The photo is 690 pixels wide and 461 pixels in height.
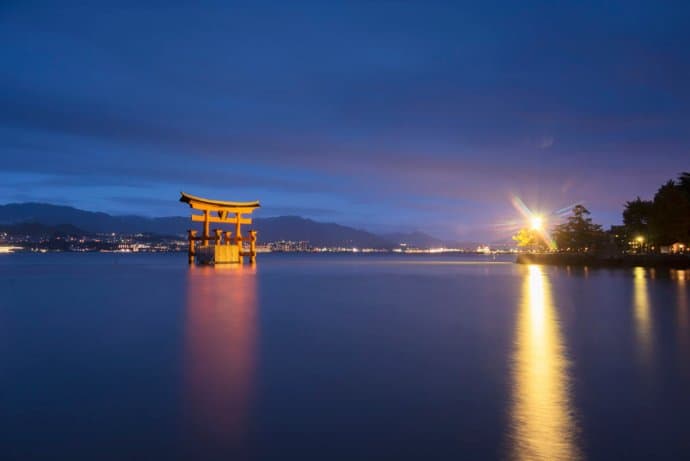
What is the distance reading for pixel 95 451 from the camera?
4.95 metres

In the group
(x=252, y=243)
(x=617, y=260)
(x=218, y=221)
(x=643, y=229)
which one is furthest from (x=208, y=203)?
(x=643, y=229)

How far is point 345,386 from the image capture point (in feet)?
24.6

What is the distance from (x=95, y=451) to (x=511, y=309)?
1526cm

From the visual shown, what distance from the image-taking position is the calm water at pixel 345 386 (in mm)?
5156

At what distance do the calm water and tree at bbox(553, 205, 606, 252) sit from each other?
52.0m

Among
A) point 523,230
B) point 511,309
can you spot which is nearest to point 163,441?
point 511,309

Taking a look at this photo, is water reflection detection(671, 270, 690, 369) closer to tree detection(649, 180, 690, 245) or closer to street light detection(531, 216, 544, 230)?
tree detection(649, 180, 690, 245)

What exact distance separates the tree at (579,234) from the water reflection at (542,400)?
56984 mm

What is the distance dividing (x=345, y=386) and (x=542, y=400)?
2.66 meters

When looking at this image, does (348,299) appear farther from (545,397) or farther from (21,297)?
(545,397)

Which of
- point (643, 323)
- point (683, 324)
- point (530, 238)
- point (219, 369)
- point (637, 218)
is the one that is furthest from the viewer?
point (530, 238)

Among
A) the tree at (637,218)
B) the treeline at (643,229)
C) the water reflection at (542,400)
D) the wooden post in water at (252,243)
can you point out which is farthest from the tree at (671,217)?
the water reflection at (542,400)

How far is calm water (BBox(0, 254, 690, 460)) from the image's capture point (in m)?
5.16

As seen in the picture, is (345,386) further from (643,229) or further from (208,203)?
(643,229)
